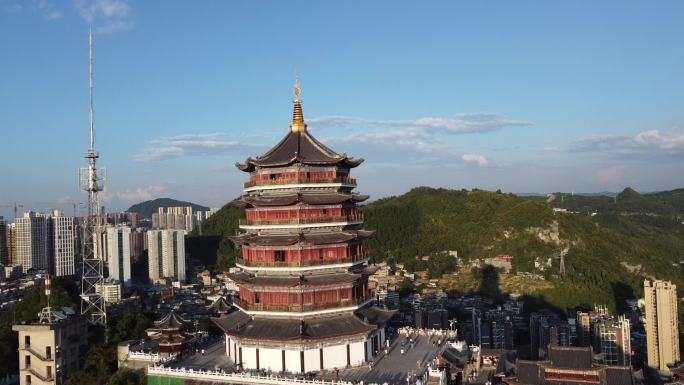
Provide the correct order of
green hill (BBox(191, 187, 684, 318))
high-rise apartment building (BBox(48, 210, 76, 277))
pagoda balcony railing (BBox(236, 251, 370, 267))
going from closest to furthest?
1. pagoda balcony railing (BBox(236, 251, 370, 267))
2. green hill (BBox(191, 187, 684, 318))
3. high-rise apartment building (BBox(48, 210, 76, 277))

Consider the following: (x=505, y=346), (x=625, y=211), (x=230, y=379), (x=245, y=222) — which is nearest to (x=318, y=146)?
(x=245, y=222)

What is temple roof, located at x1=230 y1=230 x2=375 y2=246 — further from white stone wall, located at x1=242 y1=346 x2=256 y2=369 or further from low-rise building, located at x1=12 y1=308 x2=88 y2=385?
low-rise building, located at x1=12 y1=308 x2=88 y2=385

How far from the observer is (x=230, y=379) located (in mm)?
25781

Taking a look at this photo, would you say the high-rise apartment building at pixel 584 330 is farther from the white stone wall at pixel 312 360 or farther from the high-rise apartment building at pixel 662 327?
the white stone wall at pixel 312 360

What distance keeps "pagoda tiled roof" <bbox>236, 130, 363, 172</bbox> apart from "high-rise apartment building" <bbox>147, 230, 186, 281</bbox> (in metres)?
70.6

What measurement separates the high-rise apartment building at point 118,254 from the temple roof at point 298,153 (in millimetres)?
64534

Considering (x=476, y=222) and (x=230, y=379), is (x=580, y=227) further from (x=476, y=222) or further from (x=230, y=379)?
(x=230, y=379)

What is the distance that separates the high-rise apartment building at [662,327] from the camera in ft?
142

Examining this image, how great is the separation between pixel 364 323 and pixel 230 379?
6355mm

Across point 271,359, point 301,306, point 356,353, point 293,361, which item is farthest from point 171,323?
point 356,353

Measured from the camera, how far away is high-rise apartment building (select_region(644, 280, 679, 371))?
4338 cm

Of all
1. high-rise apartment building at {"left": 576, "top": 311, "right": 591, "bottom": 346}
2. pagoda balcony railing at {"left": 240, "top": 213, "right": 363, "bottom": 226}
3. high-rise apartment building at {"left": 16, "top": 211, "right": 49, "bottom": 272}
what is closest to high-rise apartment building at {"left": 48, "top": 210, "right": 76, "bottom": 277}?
high-rise apartment building at {"left": 16, "top": 211, "right": 49, "bottom": 272}

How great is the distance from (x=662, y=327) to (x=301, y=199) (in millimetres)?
31882

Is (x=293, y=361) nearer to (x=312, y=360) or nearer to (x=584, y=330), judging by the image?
(x=312, y=360)
